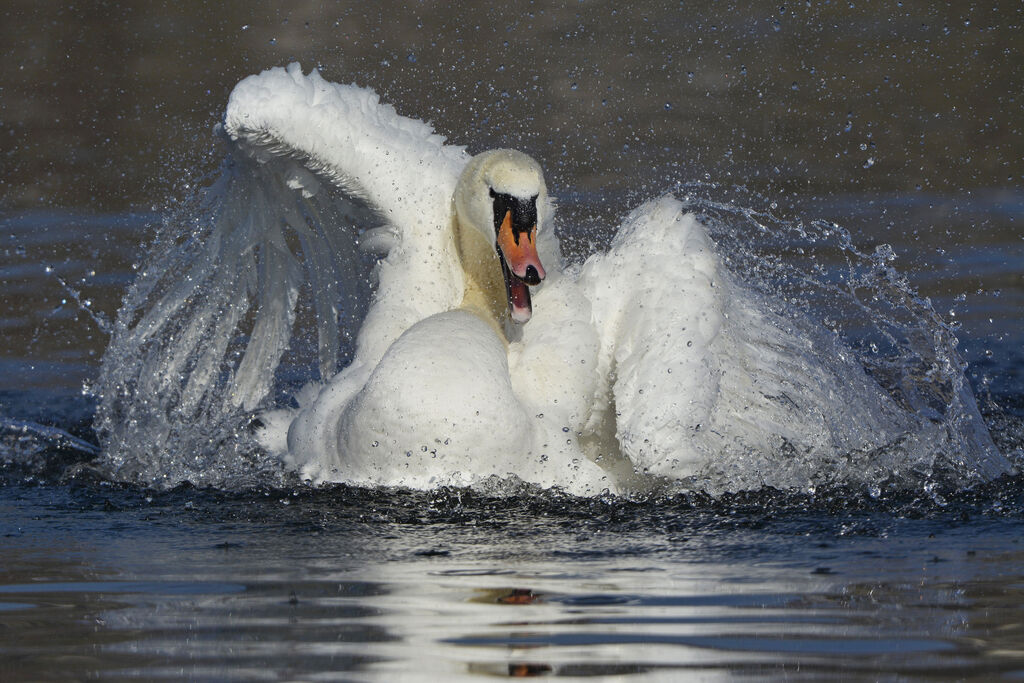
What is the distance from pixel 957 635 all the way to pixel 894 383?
457 centimetres

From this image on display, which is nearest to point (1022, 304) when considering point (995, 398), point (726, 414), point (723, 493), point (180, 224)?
point (995, 398)

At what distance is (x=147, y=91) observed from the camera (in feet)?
52.1

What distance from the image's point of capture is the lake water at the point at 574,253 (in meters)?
4.59

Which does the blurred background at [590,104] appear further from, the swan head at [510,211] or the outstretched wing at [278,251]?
the swan head at [510,211]

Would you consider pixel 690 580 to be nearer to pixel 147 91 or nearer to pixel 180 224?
pixel 180 224

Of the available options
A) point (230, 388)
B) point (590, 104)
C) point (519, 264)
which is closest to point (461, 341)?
point (519, 264)

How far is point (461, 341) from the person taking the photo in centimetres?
666

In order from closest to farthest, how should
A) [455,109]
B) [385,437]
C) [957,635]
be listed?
[957,635] → [385,437] → [455,109]

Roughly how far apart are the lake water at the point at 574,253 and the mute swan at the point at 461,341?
0.93 feet

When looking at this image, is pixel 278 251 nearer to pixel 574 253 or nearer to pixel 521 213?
pixel 521 213

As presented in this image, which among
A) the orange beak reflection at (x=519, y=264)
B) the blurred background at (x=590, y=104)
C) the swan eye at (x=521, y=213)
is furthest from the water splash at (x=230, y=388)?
the blurred background at (x=590, y=104)

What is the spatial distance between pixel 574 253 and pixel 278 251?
3360mm

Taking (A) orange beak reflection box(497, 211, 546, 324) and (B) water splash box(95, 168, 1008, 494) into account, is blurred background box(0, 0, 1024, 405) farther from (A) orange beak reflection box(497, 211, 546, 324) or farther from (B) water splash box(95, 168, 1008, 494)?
(A) orange beak reflection box(497, 211, 546, 324)

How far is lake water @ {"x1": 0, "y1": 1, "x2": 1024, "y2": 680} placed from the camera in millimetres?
4594
